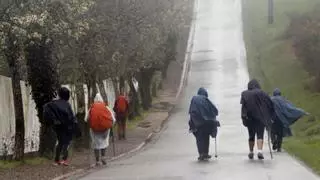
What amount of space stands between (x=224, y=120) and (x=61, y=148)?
16.5m

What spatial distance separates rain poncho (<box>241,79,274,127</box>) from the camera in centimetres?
1761

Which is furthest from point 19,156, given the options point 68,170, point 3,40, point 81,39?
point 81,39

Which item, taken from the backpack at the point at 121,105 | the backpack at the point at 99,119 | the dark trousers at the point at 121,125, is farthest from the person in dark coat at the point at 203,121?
the dark trousers at the point at 121,125

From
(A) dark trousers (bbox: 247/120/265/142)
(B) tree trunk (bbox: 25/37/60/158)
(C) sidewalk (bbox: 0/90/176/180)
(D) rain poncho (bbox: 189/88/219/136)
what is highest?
(B) tree trunk (bbox: 25/37/60/158)

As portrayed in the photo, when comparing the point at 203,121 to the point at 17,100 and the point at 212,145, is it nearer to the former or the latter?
the point at 17,100

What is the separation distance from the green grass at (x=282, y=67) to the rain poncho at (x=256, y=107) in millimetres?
1315

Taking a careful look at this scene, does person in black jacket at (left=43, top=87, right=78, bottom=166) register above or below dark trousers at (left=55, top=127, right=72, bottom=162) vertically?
above

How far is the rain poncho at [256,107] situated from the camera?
17609mm

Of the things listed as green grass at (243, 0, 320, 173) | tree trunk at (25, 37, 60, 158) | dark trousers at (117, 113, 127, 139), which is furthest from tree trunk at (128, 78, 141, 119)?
tree trunk at (25, 37, 60, 158)

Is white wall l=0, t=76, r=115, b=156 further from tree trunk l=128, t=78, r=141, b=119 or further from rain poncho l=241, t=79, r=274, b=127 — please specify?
tree trunk l=128, t=78, r=141, b=119

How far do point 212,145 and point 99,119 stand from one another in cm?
641

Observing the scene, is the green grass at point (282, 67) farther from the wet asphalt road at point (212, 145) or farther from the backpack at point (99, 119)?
the backpack at point (99, 119)

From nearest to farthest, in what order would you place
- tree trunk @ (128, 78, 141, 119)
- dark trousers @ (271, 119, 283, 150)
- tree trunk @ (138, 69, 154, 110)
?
dark trousers @ (271, 119, 283, 150), tree trunk @ (128, 78, 141, 119), tree trunk @ (138, 69, 154, 110)

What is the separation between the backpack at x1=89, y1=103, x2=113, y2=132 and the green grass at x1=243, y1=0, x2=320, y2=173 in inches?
181
